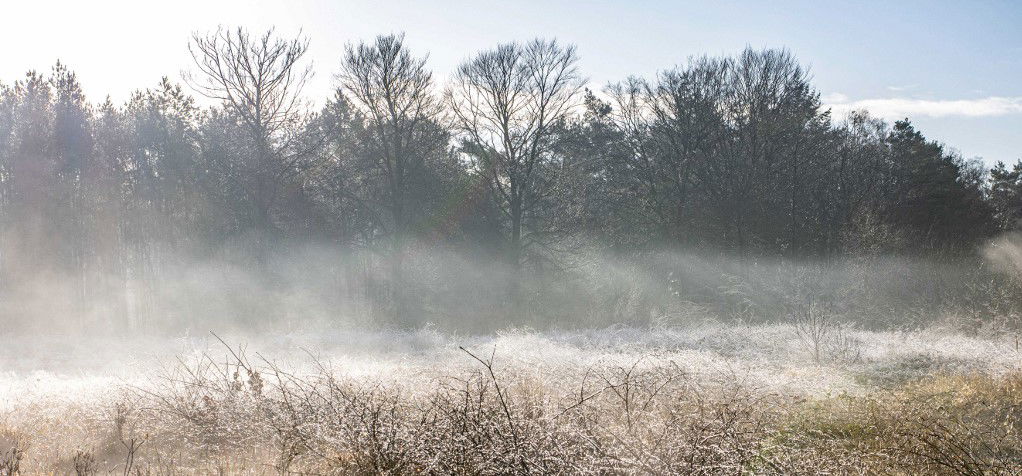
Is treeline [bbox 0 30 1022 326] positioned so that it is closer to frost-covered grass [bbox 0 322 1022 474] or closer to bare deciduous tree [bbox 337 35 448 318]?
bare deciduous tree [bbox 337 35 448 318]

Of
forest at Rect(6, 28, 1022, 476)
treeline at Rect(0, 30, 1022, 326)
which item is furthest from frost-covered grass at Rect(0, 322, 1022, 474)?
treeline at Rect(0, 30, 1022, 326)

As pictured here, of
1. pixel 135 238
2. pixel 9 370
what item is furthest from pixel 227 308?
pixel 9 370

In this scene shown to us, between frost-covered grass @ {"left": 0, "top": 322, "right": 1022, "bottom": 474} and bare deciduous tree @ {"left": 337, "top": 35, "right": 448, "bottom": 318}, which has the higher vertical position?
bare deciduous tree @ {"left": 337, "top": 35, "right": 448, "bottom": 318}

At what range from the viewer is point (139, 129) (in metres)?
28.0

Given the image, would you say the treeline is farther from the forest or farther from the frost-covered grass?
the frost-covered grass

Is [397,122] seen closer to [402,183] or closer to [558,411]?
[402,183]

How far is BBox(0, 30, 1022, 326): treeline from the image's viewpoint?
2541 cm

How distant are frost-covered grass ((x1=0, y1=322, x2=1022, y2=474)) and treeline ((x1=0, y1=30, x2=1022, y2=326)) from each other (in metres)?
9.55

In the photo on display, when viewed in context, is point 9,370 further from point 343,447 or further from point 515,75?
point 515,75

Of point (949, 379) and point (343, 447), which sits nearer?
point (343, 447)

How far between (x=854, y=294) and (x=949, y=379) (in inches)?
478

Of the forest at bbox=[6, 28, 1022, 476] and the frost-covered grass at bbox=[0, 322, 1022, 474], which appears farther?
the forest at bbox=[6, 28, 1022, 476]

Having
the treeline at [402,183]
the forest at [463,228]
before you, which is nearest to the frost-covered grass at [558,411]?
the forest at [463,228]

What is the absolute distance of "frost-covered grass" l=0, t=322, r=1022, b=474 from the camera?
6023mm
